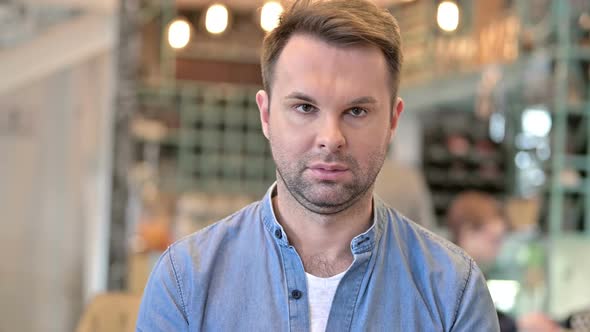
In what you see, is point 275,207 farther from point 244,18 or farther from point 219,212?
point 244,18

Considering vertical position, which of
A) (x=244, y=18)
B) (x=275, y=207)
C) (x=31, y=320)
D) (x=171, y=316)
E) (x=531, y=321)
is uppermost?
(x=244, y=18)

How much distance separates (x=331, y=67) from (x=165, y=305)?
1.46 feet

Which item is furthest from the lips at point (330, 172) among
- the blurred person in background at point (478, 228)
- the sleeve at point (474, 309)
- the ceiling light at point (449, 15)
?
the ceiling light at point (449, 15)

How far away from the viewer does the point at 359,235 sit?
156 cm

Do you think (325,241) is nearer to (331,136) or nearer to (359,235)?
(359,235)

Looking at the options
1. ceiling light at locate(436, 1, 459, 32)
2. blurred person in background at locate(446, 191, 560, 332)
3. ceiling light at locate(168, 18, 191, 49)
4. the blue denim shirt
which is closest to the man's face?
the blue denim shirt

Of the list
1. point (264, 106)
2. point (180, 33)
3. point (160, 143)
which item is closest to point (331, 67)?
point (264, 106)

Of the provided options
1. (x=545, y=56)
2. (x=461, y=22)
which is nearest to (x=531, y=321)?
(x=545, y=56)

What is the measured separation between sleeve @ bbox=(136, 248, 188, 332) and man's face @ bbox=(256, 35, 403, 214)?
230 mm

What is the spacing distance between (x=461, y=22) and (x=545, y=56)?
6.39 ft

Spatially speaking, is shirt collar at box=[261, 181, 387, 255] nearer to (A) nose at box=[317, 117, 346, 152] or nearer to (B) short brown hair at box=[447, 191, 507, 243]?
(A) nose at box=[317, 117, 346, 152]

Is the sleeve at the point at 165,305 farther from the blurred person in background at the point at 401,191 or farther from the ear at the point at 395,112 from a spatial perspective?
the blurred person in background at the point at 401,191

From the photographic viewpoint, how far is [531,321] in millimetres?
3107

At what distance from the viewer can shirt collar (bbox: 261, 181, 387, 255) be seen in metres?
1.56
